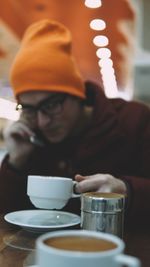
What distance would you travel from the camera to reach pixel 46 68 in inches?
56.7

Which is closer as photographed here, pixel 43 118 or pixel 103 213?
pixel 103 213

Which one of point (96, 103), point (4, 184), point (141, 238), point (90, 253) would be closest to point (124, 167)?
point (96, 103)

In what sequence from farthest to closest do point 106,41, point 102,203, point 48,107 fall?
point 106,41 < point 48,107 < point 102,203

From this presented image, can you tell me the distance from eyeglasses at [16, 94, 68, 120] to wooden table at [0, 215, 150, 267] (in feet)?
1.56

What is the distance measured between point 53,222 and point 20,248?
148 millimetres

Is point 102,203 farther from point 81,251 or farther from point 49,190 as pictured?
point 81,251

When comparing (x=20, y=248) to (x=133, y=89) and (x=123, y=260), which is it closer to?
(x=123, y=260)

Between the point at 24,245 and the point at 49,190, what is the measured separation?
133 mm

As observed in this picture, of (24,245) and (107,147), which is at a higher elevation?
(107,147)

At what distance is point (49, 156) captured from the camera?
5.16ft

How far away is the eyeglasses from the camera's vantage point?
1.41m

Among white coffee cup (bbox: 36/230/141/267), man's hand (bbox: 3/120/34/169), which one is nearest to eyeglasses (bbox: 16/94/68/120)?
man's hand (bbox: 3/120/34/169)

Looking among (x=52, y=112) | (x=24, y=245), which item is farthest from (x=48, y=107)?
(x=24, y=245)

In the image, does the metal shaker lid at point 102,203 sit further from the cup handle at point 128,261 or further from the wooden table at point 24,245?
the cup handle at point 128,261
